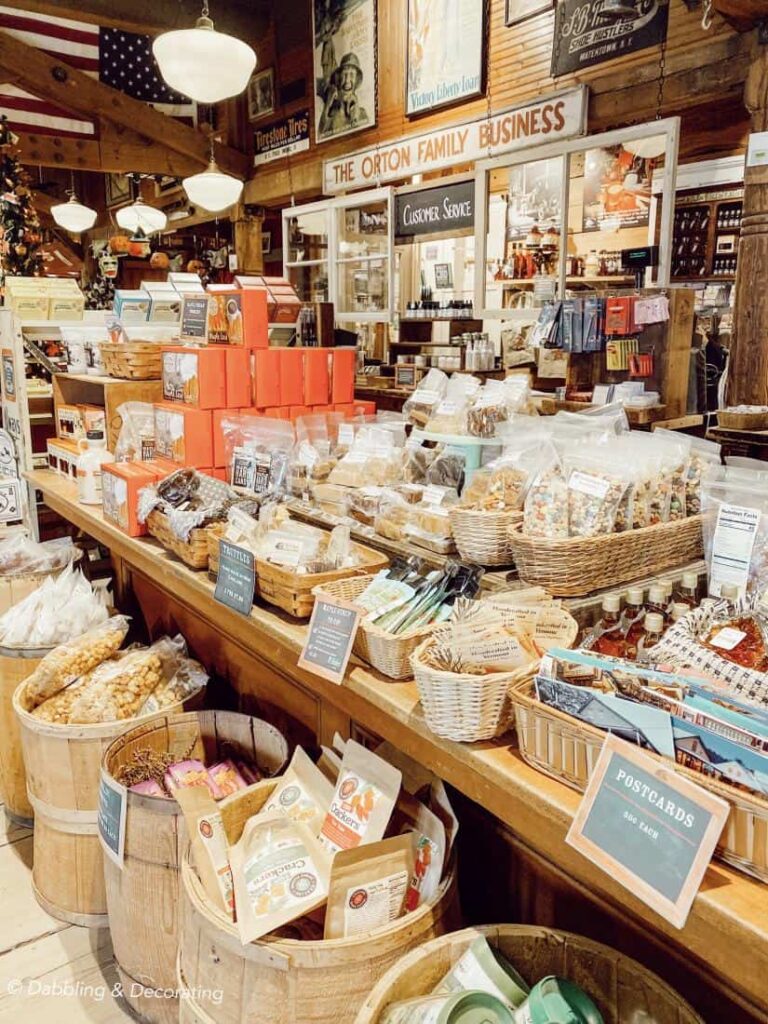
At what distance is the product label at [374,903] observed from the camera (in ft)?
4.43

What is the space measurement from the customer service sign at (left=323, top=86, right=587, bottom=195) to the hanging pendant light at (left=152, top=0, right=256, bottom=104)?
86.4 inches

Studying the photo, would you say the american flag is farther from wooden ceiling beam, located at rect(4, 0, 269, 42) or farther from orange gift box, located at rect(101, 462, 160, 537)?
orange gift box, located at rect(101, 462, 160, 537)

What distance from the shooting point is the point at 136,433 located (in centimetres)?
297

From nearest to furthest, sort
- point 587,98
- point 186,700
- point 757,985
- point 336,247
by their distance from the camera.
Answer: point 757,985, point 186,700, point 587,98, point 336,247

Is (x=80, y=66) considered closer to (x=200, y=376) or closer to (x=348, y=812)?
(x=200, y=376)

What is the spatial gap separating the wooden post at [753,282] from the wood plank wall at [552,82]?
1.03 ft

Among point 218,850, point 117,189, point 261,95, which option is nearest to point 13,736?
point 218,850

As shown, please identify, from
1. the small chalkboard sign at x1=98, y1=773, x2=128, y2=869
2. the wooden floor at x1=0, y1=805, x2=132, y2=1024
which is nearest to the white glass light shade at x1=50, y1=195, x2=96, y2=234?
the wooden floor at x1=0, y1=805, x2=132, y2=1024

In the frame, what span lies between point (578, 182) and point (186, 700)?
7063mm

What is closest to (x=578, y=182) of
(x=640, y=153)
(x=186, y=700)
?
(x=640, y=153)

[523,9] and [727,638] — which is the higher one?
[523,9]

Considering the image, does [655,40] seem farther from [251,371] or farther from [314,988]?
[314,988]

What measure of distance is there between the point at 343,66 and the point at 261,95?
5.55ft

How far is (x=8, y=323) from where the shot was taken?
12.2ft
